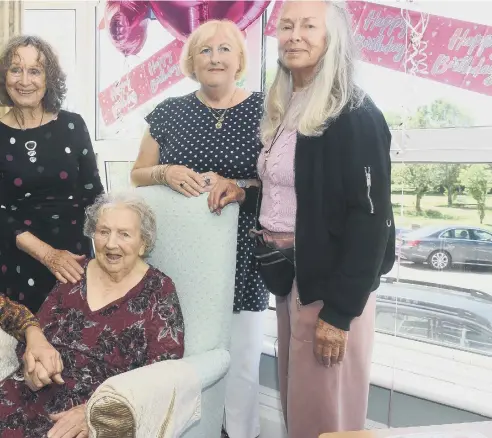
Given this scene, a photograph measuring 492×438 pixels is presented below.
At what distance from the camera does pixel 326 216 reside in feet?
4.43

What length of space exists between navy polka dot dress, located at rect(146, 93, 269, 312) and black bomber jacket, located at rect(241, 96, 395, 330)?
0.41 meters

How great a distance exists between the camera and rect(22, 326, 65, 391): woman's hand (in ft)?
4.87

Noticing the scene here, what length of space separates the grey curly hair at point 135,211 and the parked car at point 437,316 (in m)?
1.02

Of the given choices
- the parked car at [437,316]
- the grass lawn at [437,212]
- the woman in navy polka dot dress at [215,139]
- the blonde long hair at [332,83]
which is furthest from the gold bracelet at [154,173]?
the parked car at [437,316]

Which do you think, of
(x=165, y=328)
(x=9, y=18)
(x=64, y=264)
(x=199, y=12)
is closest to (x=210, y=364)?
(x=165, y=328)

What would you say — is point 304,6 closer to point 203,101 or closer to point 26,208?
point 203,101

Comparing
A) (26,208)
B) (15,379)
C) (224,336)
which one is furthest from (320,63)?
(15,379)

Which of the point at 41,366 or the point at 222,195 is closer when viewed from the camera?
the point at 41,366

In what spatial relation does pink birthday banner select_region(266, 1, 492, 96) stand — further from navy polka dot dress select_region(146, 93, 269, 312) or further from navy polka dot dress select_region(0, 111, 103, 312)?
navy polka dot dress select_region(0, 111, 103, 312)

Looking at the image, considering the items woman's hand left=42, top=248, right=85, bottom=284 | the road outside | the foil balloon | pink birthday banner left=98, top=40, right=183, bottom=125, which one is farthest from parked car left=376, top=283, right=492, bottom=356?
the foil balloon

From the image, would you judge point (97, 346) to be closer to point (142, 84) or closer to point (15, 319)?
point (15, 319)

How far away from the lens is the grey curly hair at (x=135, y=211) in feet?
5.51

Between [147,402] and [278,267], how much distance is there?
1.58ft

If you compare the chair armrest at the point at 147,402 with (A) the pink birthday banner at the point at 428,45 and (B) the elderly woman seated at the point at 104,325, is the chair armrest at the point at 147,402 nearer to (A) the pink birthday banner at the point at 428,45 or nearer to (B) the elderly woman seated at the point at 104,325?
(B) the elderly woman seated at the point at 104,325
